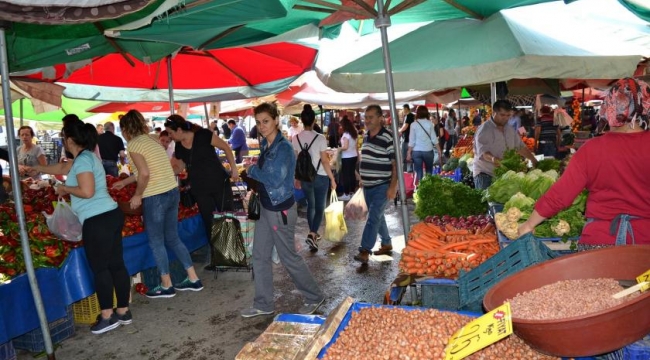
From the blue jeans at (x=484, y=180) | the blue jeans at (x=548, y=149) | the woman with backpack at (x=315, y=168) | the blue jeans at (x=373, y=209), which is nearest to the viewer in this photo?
the blue jeans at (x=373, y=209)

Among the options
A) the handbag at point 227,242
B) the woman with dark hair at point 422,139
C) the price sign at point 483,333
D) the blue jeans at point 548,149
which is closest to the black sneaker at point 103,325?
the handbag at point 227,242

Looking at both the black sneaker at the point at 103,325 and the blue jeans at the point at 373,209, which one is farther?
the blue jeans at the point at 373,209

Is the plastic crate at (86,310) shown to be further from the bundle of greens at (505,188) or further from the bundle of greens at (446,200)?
the bundle of greens at (505,188)

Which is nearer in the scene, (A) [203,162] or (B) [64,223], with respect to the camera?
(B) [64,223]

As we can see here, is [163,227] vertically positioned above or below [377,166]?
below

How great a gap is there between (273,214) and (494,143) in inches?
140

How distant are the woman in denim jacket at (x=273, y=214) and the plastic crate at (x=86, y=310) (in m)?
1.51

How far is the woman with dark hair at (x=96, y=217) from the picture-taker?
4543mm

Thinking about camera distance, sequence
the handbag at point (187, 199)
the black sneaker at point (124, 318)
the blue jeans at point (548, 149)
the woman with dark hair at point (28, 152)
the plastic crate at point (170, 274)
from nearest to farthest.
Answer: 1. the black sneaker at point (124, 318)
2. the plastic crate at point (170, 274)
3. the handbag at point (187, 199)
4. the woman with dark hair at point (28, 152)
5. the blue jeans at point (548, 149)

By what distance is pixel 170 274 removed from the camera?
20.5 feet

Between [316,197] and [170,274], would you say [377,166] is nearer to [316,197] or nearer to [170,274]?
[316,197]

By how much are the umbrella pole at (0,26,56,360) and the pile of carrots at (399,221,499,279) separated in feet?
9.87

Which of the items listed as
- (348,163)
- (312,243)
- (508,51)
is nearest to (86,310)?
(312,243)

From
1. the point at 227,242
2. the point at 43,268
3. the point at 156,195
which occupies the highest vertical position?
the point at 156,195
